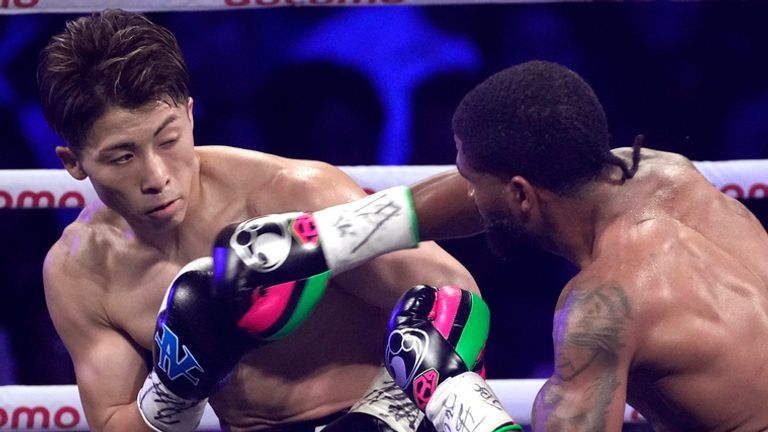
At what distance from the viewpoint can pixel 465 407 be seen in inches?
73.6

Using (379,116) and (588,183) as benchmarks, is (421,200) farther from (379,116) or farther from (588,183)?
(379,116)

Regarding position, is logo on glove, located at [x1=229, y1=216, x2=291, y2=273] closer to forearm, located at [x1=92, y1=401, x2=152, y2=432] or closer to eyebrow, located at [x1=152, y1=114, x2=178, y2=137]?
eyebrow, located at [x1=152, y1=114, x2=178, y2=137]

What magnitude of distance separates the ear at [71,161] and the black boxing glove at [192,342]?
1.16ft

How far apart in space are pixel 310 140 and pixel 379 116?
0.21 meters

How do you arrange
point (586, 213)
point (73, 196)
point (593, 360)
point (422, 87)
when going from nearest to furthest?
point (593, 360) < point (586, 213) < point (73, 196) < point (422, 87)

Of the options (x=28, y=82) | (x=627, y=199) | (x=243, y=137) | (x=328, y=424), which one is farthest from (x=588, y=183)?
(x=28, y=82)

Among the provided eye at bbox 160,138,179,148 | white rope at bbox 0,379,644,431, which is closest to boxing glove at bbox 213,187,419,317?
eye at bbox 160,138,179,148

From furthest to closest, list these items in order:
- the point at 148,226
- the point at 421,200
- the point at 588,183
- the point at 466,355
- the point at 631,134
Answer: the point at 631,134 < the point at 148,226 < the point at 421,200 < the point at 466,355 < the point at 588,183

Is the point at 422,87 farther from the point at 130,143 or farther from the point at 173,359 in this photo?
the point at 173,359

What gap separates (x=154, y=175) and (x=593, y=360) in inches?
38.2

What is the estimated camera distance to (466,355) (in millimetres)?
2008

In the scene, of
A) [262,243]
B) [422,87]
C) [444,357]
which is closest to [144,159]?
[262,243]

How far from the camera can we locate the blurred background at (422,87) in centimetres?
297

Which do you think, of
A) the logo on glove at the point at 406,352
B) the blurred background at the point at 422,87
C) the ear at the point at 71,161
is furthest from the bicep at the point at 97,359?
the blurred background at the point at 422,87
